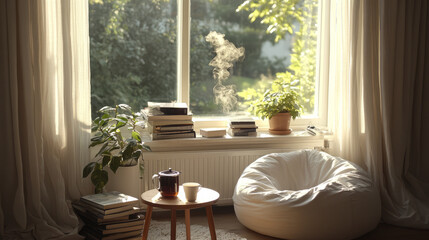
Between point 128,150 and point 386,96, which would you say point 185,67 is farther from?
point 386,96

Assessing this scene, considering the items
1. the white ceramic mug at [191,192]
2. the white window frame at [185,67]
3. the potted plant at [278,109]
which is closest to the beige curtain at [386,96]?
the potted plant at [278,109]

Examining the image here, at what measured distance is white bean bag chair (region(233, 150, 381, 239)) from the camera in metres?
3.26

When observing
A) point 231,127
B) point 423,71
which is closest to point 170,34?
point 231,127

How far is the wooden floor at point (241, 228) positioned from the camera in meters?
3.50

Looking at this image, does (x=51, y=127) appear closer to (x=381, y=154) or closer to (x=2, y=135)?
(x=2, y=135)

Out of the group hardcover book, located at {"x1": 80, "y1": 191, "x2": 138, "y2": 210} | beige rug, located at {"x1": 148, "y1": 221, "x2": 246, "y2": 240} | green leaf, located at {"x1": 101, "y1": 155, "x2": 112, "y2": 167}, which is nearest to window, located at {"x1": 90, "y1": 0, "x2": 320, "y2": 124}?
green leaf, located at {"x1": 101, "y1": 155, "x2": 112, "y2": 167}

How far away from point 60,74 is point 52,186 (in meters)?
0.75

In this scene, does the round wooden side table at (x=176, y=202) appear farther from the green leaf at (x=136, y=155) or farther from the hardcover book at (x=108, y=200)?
the green leaf at (x=136, y=155)

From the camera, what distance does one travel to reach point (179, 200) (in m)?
2.80

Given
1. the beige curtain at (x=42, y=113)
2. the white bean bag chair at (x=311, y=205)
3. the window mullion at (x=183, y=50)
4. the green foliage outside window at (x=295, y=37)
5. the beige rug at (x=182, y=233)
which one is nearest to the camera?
the beige curtain at (x=42, y=113)

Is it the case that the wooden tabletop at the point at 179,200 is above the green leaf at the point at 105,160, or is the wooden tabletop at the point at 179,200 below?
below

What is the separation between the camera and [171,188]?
9.31 feet

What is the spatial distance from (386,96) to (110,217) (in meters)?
2.30

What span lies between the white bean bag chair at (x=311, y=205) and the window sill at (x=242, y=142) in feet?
1.10
